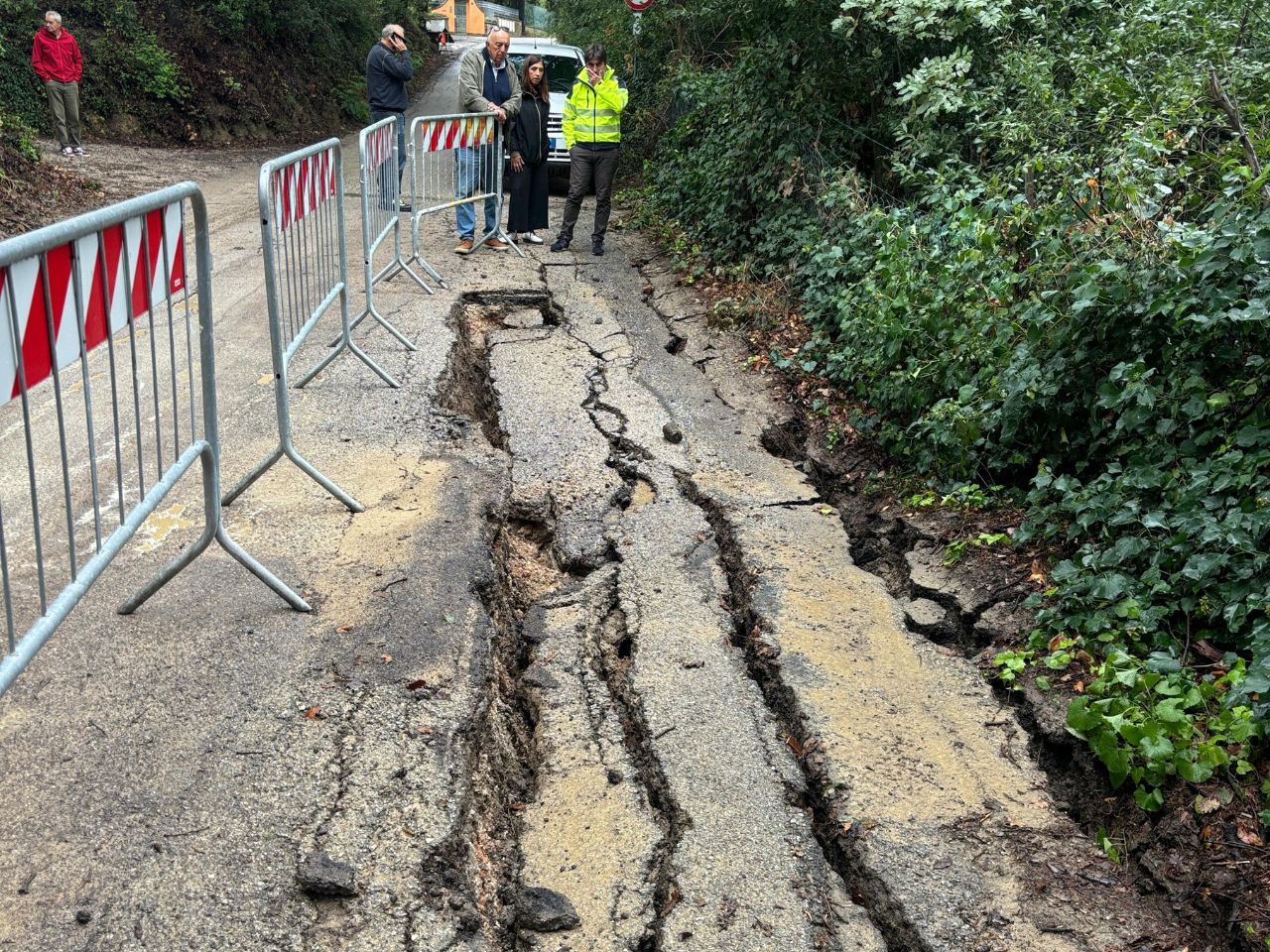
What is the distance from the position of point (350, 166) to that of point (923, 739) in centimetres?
1520

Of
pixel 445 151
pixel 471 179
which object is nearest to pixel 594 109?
pixel 471 179

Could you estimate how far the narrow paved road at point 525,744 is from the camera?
9.31 ft

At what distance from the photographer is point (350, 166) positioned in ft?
55.0

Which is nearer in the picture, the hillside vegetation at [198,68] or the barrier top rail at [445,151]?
the barrier top rail at [445,151]

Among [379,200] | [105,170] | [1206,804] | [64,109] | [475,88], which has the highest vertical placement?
[475,88]

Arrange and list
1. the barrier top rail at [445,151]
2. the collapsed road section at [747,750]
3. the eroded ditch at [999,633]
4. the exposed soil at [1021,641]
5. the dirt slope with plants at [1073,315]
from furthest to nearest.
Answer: the barrier top rail at [445,151], the dirt slope with plants at [1073,315], the eroded ditch at [999,633], the exposed soil at [1021,641], the collapsed road section at [747,750]

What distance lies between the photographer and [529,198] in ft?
36.4

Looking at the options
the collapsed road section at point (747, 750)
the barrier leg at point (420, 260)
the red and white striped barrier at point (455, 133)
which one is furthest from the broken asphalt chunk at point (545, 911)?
the red and white striped barrier at point (455, 133)

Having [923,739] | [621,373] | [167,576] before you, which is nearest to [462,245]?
[621,373]

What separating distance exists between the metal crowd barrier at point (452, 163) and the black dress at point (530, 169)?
0.19 meters

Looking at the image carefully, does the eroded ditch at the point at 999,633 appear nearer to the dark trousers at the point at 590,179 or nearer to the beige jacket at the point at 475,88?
the dark trousers at the point at 590,179

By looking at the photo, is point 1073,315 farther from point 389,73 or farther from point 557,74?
point 557,74

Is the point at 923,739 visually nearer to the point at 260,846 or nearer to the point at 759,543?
the point at 759,543

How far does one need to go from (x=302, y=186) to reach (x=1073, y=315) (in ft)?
12.3
